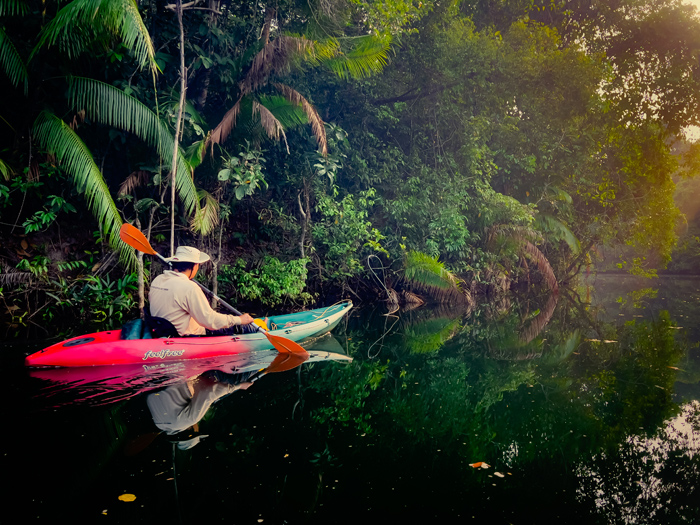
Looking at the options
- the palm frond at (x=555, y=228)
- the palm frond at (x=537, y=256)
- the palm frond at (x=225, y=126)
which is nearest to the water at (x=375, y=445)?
the palm frond at (x=225, y=126)

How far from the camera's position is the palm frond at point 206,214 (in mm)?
8078

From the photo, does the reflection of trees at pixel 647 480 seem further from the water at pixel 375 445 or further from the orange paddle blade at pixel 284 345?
the orange paddle blade at pixel 284 345

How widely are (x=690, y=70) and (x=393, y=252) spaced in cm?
1132

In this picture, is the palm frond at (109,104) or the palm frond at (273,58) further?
the palm frond at (273,58)

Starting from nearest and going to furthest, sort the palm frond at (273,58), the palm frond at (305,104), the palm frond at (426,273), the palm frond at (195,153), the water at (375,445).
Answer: the water at (375,445)
the palm frond at (195,153)
the palm frond at (273,58)
the palm frond at (305,104)
the palm frond at (426,273)

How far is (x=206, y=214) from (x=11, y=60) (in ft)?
10.7

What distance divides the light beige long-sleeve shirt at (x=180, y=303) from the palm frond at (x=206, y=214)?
2914mm

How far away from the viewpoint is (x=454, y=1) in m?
12.4

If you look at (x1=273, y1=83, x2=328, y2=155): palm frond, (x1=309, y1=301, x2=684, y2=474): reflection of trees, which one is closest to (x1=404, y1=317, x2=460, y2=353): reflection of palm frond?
(x1=309, y1=301, x2=684, y2=474): reflection of trees

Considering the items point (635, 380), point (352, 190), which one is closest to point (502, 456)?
point (635, 380)

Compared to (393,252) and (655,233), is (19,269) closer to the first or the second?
(393,252)

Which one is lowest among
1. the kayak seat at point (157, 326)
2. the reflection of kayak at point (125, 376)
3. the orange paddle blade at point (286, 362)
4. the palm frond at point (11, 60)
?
the orange paddle blade at point (286, 362)

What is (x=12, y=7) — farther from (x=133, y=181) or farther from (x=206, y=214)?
(x=206, y=214)

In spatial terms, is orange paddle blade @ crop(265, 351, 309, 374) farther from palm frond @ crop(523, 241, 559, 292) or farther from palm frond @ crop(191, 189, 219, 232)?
palm frond @ crop(523, 241, 559, 292)
